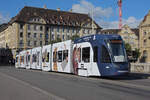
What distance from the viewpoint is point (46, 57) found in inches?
1181

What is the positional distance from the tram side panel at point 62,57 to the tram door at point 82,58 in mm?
1217

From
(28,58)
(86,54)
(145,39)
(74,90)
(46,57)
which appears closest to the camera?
(74,90)

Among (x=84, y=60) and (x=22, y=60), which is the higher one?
(x=22, y=60)

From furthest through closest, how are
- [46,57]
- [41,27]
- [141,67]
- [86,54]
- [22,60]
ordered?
[41,27] < [22,60] < [46,57] < [141,67] < [86,54]

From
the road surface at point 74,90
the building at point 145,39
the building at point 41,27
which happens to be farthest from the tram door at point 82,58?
the building at point 41,27

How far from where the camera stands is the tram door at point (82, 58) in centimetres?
1906

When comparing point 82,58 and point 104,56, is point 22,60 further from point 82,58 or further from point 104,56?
point 104,56

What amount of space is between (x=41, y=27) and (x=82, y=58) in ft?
225

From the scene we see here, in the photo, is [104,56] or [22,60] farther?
[22,60]

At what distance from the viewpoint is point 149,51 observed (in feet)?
213

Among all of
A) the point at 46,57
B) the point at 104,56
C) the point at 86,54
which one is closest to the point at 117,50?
the point at 104,56

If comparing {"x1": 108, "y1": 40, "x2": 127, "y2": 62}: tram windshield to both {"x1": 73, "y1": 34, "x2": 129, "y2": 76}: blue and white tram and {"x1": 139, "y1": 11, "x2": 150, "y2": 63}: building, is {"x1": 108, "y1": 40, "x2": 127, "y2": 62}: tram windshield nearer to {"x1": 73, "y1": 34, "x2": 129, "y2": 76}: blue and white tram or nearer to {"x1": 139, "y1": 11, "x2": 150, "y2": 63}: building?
{"x1": 73, "y1": 34, "x2": 129, "y2": 76}: blue and white tram

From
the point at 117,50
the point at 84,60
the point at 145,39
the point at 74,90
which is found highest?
the point at 145,39

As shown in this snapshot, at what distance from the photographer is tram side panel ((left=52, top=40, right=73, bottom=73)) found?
74.6 ft
